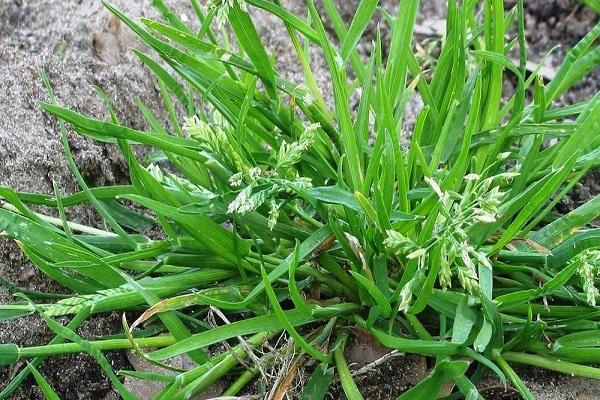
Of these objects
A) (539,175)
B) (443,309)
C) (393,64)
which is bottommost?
(443,309)

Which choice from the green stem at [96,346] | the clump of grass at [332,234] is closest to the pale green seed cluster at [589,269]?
the clump of grass at [332,234]

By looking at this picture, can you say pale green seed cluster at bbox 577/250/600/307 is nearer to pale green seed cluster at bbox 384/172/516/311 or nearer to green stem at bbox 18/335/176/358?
pale green seed cluster at bbox 384/172/516/311

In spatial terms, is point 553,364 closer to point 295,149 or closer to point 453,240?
point 453,240

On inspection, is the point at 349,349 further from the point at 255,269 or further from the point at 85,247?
the point at 85,247

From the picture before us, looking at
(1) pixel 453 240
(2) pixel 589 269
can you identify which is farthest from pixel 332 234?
(2) pixel 589 269

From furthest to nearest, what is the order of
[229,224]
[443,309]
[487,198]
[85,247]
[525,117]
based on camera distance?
[229,224], [525,117], [85,247], [443,309], [487,198]

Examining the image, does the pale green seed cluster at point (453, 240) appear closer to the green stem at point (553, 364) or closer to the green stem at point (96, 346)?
the green stem at point (553, 364)

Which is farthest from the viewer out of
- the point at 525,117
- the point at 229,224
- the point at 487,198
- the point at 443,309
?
the point at 229,224

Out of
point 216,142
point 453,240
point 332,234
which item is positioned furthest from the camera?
point 332,234

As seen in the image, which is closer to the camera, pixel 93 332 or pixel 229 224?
pixel 93 332

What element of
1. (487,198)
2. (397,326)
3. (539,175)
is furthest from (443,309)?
(539,175)
